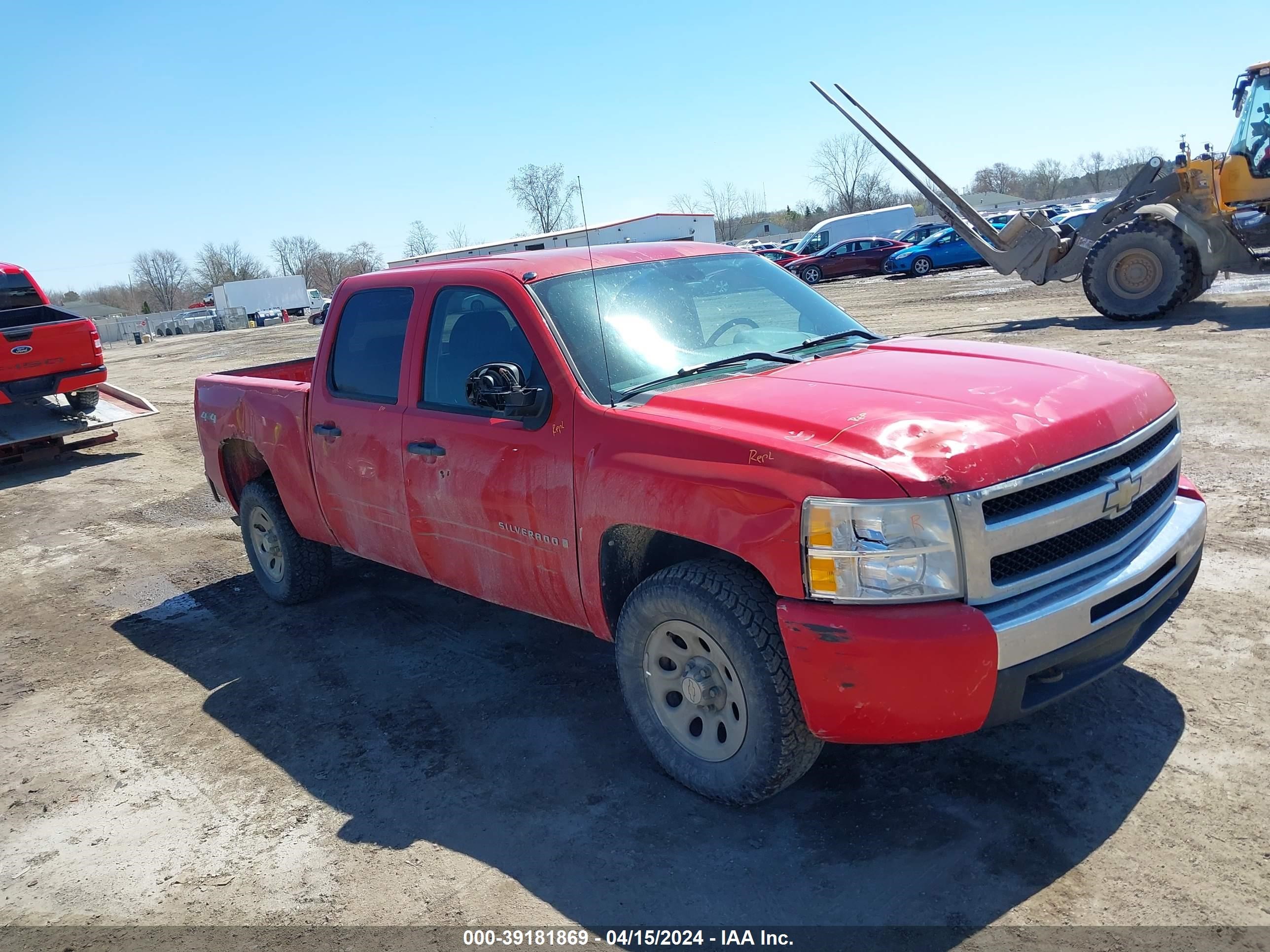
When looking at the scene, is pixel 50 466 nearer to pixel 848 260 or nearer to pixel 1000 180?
pixel 848 260

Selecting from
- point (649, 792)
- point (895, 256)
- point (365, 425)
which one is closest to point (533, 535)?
point (649, 792)

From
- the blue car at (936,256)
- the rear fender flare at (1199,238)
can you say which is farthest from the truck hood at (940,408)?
the blue car at (936,256)

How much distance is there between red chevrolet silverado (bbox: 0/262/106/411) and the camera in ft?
38.5

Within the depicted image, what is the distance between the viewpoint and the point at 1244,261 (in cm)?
1337

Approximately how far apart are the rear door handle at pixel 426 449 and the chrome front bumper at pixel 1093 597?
2.43 metres

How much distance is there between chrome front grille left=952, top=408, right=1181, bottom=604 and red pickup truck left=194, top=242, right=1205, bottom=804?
0.01 metres

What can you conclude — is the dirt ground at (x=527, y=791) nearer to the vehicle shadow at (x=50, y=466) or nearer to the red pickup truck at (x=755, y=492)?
the red pickup truck at (x=755, y=492)

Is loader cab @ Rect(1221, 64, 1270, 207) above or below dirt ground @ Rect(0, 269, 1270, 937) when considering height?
above

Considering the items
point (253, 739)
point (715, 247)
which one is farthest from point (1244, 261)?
point (253, 739)

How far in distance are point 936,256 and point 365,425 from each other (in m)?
30.4

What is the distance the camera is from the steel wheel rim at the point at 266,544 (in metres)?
6.01

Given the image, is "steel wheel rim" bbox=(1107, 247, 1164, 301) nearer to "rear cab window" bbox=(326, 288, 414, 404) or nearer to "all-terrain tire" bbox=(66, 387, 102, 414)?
"rear cab window" bbox=(326, 288, 414, 404)

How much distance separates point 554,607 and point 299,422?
2257mm

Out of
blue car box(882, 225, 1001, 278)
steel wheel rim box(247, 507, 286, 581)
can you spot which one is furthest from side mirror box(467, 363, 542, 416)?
blue car box(882, 225, 1001, 278)
